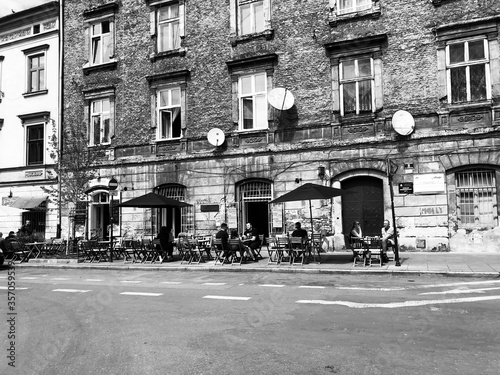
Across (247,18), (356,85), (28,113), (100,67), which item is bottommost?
(356,85)

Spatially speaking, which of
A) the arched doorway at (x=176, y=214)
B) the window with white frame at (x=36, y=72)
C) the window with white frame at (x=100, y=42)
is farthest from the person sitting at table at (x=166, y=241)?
the window with white frame at (x=36, y=72)

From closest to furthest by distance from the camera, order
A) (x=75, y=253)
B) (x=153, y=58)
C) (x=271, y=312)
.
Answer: (x=271, y=312), (x=75, y=253), (x=153, y=58)

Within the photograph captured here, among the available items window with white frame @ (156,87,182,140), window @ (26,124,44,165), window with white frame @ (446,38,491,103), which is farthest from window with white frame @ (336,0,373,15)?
window @ (26,124,44,165)

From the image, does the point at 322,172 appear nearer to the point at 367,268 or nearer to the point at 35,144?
the point at 367,268

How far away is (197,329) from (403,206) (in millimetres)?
12202

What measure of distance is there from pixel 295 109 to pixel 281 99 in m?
0.77

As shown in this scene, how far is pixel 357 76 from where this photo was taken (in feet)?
58.6

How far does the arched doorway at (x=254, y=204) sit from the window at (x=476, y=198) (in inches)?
289

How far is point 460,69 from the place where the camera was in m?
16.5

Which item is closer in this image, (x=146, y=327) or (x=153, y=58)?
(x=146, y=327)

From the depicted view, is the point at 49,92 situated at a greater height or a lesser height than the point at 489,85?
greater

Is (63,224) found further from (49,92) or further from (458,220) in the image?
(458,220)

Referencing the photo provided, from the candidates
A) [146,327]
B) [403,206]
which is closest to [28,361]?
[146,327]

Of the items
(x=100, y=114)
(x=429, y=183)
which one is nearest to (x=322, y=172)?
(x=429, y=183)
